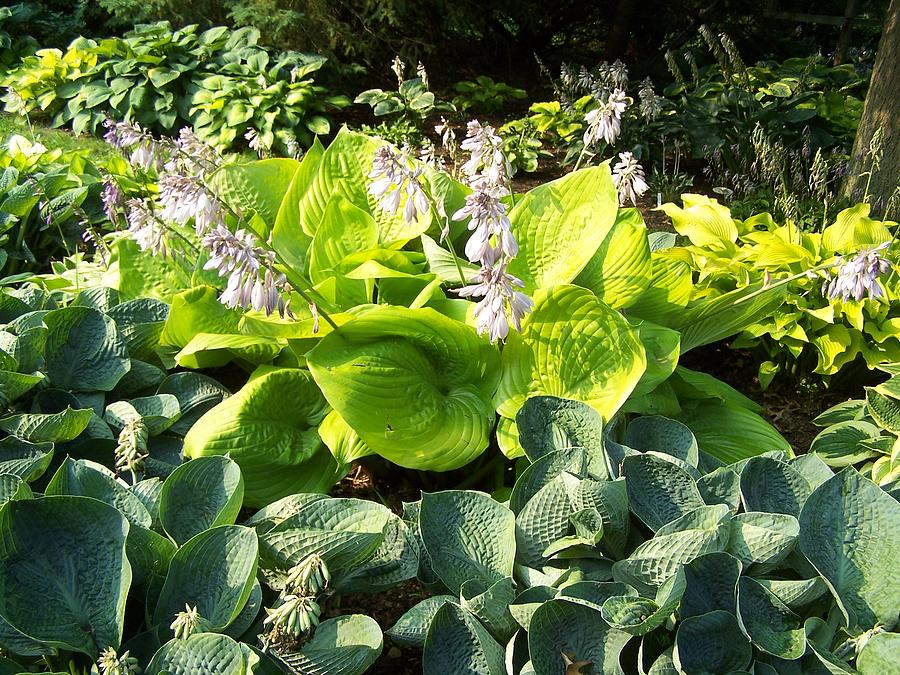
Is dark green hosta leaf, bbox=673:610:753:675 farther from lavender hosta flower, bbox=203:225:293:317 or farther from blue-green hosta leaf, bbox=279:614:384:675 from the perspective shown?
lavender hosta flower, bbox=203:225:293:317

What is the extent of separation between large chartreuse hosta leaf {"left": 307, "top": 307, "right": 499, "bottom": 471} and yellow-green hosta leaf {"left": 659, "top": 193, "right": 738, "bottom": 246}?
1800mm

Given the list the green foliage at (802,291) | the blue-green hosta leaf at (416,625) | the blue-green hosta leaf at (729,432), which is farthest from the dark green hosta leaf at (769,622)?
the green foliage at (802,291)

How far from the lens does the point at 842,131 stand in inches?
241

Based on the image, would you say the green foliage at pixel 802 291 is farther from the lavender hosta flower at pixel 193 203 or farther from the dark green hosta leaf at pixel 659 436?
the lavender hosta flower at pixel 193 203

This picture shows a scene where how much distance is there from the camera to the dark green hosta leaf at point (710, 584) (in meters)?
1.71

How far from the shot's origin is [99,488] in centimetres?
195

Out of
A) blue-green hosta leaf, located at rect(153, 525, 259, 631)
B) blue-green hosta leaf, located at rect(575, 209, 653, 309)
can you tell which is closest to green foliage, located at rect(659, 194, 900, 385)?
blue-green hosta leaf, located at rect(575, 209, 653, 309)

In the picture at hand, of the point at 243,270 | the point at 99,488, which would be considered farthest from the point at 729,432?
the point at 99,488

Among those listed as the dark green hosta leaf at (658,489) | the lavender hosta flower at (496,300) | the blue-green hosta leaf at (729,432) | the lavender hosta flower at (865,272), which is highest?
the lavender hosta flower at (496,300)

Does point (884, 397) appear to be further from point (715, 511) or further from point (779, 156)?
point (779, 156)

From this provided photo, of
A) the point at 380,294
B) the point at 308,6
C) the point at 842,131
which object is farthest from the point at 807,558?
the point at 308,6

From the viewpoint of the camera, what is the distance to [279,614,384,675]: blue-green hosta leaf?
164 centimetres

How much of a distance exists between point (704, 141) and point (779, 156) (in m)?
1.21

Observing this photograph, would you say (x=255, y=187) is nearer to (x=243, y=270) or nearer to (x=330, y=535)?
(x=243, y=270)
